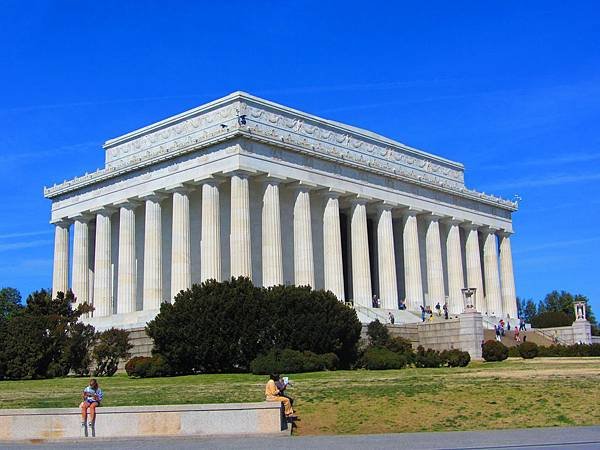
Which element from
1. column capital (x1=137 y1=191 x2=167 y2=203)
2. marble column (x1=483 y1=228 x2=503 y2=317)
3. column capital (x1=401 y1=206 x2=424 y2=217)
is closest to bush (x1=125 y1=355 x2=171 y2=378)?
column capital (x1=137 y1=191 x2=167 y2=203)

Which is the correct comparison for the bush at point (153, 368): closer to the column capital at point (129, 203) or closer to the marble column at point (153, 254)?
the marble column at point (153, 254)

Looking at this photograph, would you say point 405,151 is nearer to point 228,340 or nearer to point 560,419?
point 228,340

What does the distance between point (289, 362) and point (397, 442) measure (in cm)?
2239

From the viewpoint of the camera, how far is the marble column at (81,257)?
82.6 m

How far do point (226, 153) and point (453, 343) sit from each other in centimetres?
2253

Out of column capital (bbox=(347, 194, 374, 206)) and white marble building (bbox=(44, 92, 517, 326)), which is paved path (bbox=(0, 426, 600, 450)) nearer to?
white marble building (bbox=(44, 92, 517, 326))

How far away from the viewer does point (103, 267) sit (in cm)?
7988

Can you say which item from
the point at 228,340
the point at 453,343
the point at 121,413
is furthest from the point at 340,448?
the point at 453,343

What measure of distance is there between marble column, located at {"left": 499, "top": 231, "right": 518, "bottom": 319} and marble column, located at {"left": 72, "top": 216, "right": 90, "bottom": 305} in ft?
147

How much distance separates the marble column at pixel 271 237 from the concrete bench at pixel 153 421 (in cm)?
4243

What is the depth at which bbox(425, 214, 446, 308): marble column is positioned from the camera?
285ft

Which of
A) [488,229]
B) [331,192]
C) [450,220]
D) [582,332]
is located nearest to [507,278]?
[488,229]

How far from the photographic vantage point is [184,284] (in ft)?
229

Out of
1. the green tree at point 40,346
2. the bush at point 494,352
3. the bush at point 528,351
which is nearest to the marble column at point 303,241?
the bush at point 494,352
